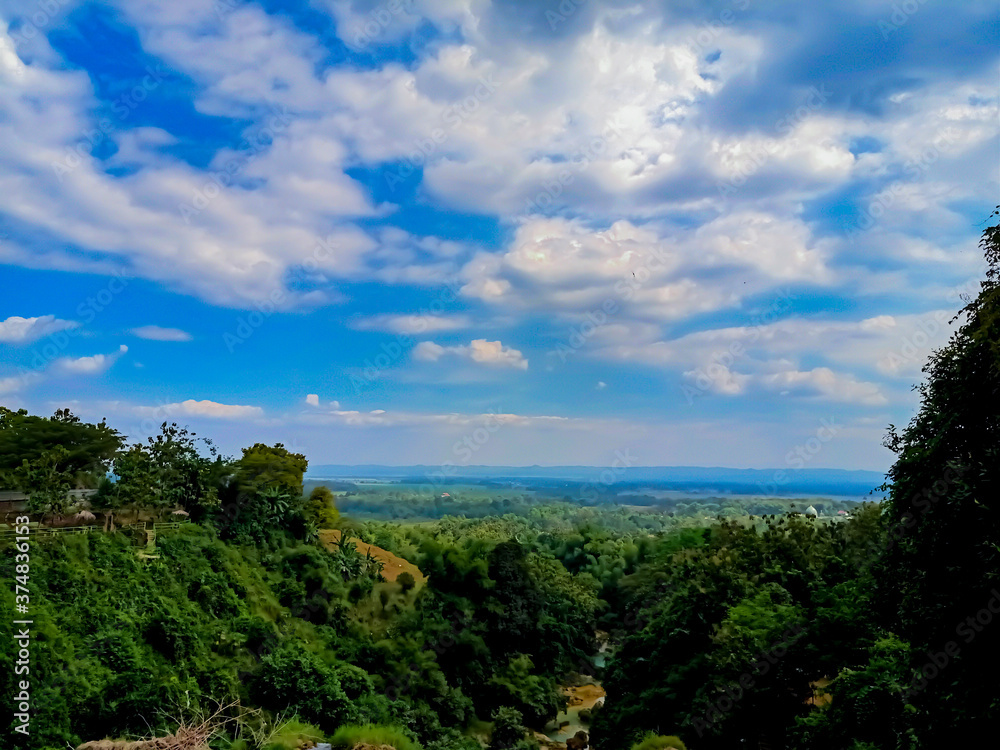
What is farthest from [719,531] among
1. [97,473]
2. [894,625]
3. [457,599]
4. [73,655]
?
[97,473]

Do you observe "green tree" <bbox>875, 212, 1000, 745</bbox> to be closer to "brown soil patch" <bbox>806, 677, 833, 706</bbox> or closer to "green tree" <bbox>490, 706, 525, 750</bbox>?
"brown soil patch" <bbox>806, 677, 833, 706</bbox>

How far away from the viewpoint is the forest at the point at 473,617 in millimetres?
7309

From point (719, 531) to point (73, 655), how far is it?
51.7ft

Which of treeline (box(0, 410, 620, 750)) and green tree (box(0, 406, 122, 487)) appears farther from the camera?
green tree (box(0, 406, 122, 487))

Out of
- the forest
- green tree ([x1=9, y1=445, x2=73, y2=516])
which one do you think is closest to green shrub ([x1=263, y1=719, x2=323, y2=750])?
the forest

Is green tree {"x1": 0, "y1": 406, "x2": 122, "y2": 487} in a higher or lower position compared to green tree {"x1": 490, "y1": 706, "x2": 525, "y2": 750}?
higher

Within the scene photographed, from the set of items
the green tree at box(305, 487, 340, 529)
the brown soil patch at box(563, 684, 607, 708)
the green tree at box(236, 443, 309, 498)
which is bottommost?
the brown soil patch at box(563, 684, 607, 708)

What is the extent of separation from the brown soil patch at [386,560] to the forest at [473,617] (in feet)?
Result: 1.17

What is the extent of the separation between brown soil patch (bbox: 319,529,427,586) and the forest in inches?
14.1

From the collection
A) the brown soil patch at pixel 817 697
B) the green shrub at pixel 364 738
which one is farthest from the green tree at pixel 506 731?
the green shrub at pixel 364 738

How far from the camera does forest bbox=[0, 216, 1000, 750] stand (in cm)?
731

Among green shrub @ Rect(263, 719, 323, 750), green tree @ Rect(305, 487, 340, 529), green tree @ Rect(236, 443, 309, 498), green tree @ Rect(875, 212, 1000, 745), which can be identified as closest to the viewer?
green tree @ Rect(875, 212, 1000, 745)

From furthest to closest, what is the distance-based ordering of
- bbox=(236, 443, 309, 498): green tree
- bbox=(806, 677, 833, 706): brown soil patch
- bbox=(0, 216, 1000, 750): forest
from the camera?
bbox=(236, 443, 309, 498): green tree
bbox=(806, 677, 833, 706): brown soil patch
bbox=(0, 216, 1000, 750): forest

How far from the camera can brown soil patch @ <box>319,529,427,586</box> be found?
1006 inches
